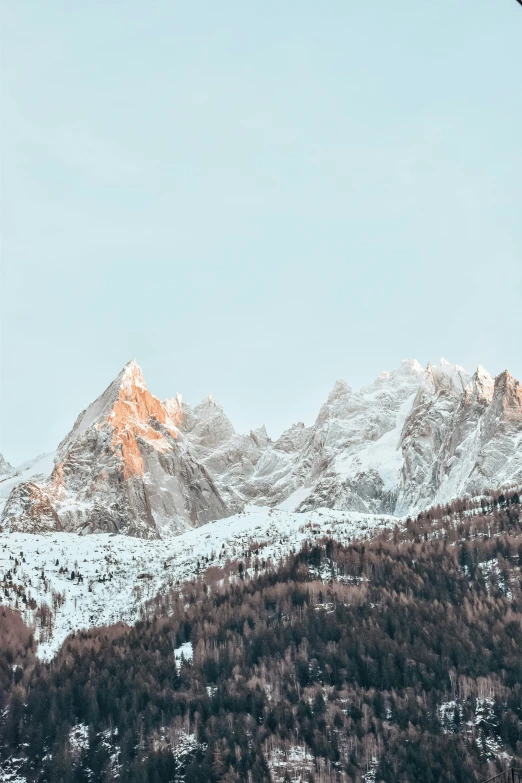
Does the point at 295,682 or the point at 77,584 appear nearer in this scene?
the point at 295,682

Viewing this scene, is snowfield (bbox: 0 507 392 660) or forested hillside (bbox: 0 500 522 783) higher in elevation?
snowfield (bbox: 0 507 392 660)

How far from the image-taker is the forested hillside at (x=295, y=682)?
125375 millimetres

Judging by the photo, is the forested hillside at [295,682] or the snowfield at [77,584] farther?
the snowfield at [77,584]

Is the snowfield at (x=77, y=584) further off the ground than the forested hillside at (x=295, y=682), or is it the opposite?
the snowfield at (x=77, y=584)

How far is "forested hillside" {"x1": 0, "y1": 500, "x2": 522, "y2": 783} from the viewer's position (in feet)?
411

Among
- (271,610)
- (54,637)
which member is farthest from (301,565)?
(54,637)

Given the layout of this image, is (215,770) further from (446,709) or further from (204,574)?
(204,574)

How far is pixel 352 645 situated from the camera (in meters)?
152

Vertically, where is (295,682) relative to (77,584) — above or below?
below

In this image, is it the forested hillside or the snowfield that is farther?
the snowfield

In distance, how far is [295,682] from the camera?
472ft

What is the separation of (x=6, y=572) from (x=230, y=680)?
2297 inches

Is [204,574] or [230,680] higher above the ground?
[204,574]

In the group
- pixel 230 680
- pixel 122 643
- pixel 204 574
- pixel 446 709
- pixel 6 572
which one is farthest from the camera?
pixel 204 574
